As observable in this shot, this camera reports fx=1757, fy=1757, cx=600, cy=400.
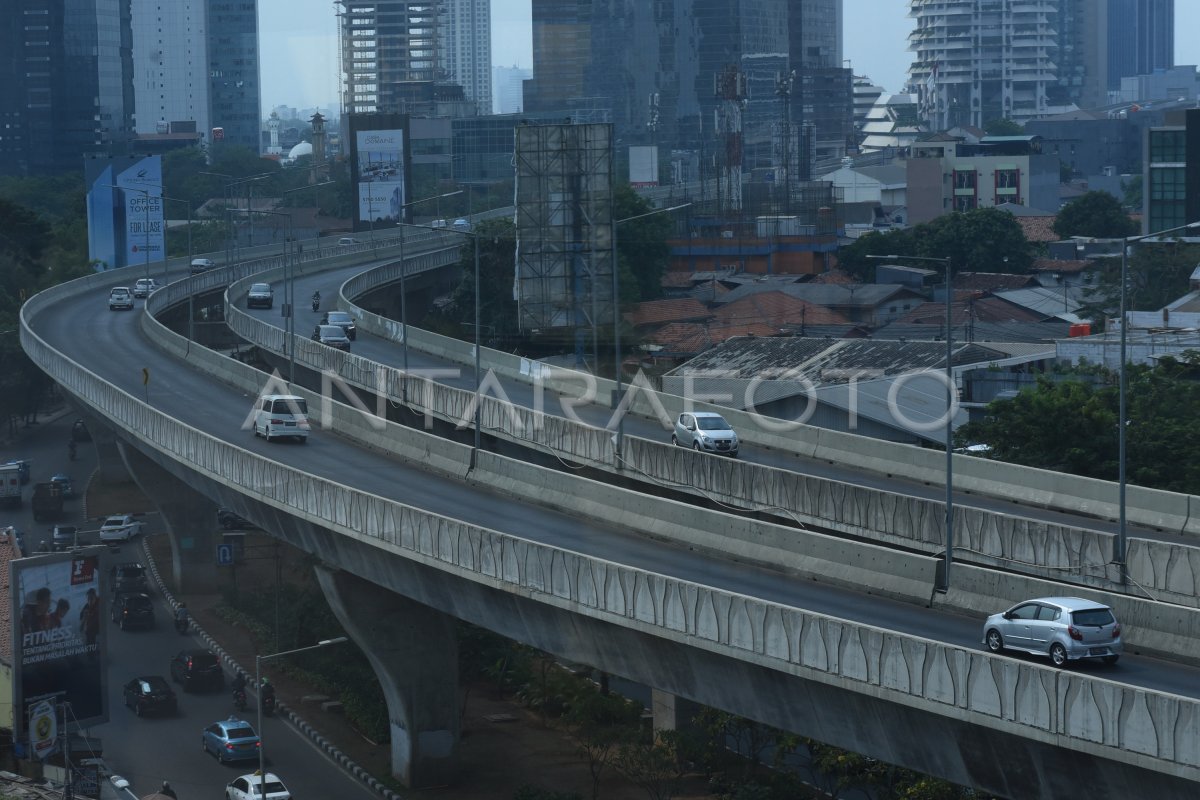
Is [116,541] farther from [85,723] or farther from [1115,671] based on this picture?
[1115,671]

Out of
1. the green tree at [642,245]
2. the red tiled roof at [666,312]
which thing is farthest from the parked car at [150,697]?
the green tree at [642,245]

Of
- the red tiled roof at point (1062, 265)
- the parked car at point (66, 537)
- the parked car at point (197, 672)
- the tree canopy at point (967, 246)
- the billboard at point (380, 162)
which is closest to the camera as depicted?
the parked car at point (197, 672)

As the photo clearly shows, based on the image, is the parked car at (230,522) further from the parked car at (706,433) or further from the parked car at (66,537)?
the parked car at (706,433)

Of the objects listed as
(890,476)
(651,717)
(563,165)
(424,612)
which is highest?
(563,165)

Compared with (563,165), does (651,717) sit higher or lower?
lower

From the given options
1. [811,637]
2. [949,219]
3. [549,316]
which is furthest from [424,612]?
[949,219]

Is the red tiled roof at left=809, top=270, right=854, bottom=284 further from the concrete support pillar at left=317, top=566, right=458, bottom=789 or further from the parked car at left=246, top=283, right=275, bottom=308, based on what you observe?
the concrete support pillar at left=317, top=566, right=458, bottom=789

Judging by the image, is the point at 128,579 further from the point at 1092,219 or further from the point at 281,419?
the point at 1092,219
